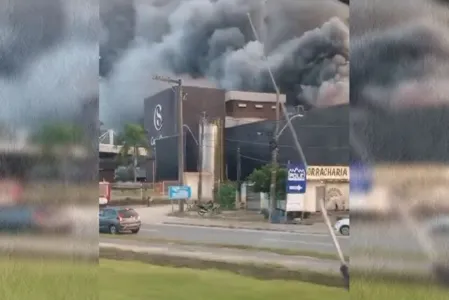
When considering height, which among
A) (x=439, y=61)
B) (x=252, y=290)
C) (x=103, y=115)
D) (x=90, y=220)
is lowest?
(x=252, y=290)

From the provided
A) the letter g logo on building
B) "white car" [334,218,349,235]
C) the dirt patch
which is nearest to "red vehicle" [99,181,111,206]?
the dirt patch

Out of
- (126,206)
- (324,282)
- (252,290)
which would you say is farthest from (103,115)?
(324,282)

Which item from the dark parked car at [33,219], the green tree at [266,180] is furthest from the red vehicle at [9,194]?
the green tree at [266,180]

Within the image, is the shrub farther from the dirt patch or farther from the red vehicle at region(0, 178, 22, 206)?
the red vehicle at region(0, 178, 22, 206)

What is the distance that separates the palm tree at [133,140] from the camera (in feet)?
13.6

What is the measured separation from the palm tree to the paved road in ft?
1.18

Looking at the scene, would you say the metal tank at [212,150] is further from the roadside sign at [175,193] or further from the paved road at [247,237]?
the paved road at [247,237]

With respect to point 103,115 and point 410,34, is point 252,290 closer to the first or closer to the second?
point 103,115

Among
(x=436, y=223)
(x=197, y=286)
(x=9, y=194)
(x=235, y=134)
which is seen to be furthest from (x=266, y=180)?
(x=9, y=194)

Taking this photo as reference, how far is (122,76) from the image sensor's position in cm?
407

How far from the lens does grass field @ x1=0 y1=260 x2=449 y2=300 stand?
4.03 m

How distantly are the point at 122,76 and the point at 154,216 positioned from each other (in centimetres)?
84

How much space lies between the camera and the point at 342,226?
408 cm

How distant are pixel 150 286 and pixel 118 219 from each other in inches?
17.0
